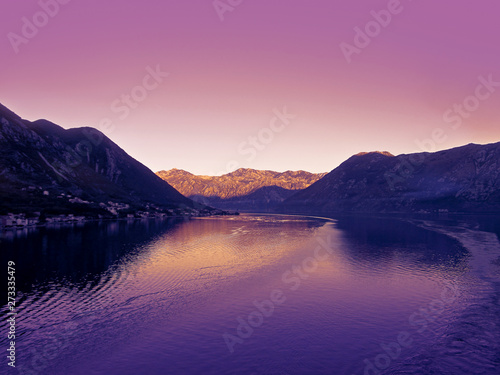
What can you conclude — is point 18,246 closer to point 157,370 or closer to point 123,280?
point 123,280

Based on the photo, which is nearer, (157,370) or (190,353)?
(157,370)

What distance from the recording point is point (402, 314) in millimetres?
41656

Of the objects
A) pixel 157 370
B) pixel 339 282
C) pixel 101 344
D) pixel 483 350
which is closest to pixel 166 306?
pixel 101 344

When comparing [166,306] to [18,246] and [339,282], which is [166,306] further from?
[18,246]

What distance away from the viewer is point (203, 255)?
91438 mm

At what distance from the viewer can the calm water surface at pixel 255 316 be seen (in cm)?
2928

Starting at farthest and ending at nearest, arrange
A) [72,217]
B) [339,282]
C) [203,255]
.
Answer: [72,217] < [203,255] < [339,282]

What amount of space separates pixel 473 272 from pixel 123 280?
7545cm

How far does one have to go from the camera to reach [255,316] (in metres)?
41.6

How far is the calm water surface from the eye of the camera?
96.1 feet

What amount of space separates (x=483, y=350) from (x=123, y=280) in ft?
188

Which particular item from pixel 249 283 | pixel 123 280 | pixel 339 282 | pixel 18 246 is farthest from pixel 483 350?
pixel 18 246

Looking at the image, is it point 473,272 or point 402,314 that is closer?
point 402,314

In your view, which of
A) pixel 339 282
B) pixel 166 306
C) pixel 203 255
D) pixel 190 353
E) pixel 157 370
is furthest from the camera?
pixel 203 255
